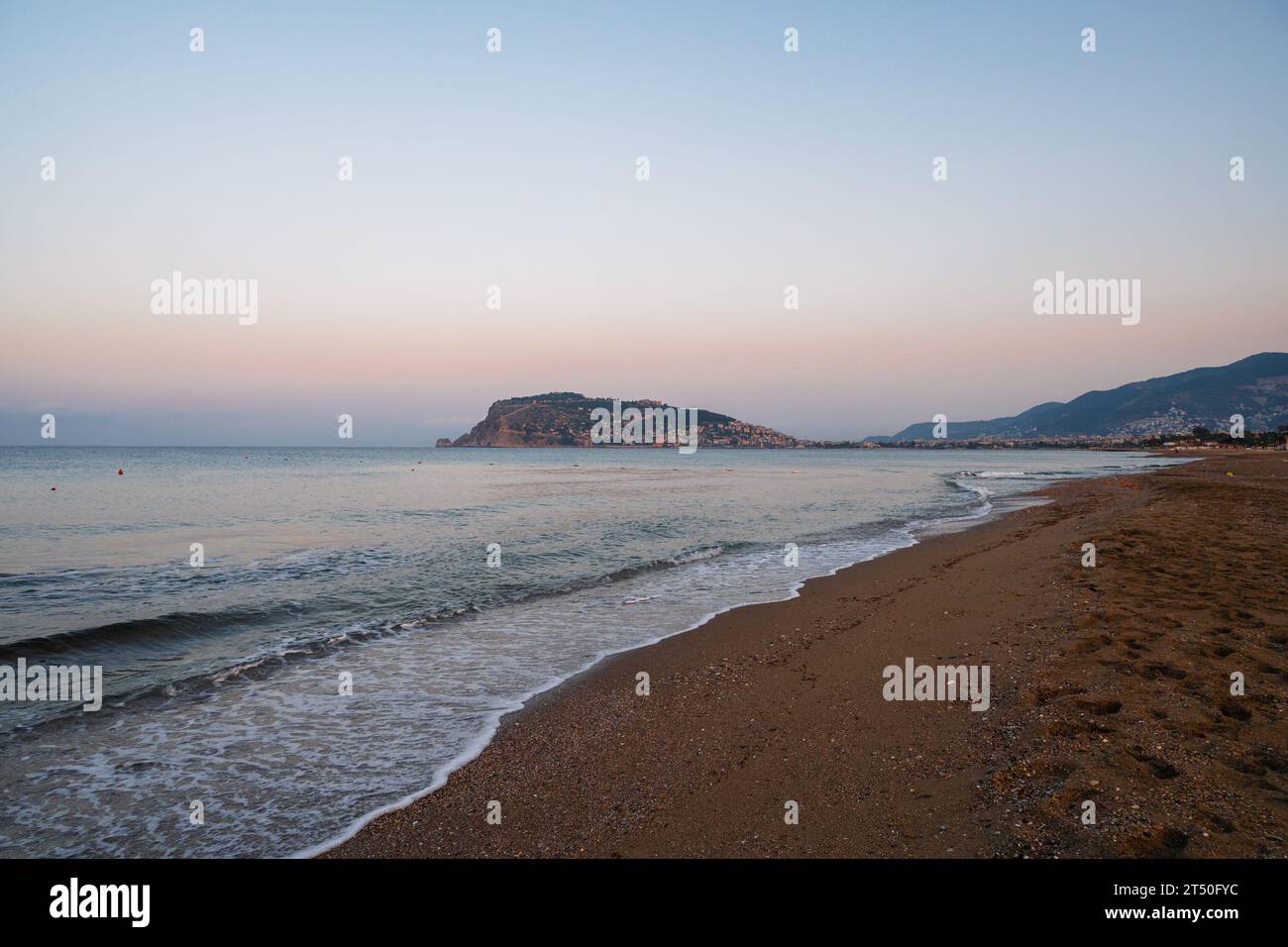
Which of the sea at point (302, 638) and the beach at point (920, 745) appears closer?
the beach at point (920, 745)

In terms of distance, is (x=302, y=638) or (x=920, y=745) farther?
(x=302, y=638)

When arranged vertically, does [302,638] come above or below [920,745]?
below

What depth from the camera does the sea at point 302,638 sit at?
606 centimetres

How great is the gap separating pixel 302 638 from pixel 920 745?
10855 mm

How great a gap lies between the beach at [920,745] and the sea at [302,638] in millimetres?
1211

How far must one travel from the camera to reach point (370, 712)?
838cm

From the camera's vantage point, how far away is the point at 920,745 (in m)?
5.93

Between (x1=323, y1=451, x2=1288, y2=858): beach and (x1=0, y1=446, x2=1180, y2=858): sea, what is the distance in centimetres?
121

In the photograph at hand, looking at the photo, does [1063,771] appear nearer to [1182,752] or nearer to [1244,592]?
[1182,752]

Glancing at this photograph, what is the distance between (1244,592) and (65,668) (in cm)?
1832

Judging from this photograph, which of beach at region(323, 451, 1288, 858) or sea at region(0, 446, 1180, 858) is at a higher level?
beach at region(323, 451, 1288, 858)

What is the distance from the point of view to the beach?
14.4 feet

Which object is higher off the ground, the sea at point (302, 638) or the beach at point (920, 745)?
the beach at point (920, 745)
